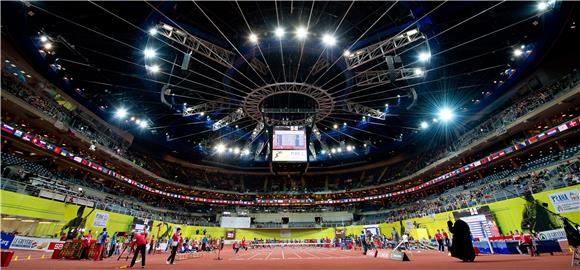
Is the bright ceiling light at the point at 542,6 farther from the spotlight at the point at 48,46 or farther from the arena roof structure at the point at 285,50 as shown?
the spotlight at the point at 48,46

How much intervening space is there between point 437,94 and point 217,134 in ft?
104

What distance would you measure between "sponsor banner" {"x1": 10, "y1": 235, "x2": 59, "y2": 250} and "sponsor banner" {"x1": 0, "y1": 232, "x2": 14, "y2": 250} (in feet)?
1.45

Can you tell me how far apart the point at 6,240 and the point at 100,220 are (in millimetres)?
9785

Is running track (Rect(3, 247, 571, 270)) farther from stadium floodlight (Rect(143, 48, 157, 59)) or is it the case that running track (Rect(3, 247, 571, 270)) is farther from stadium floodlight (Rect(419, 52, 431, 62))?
stadium floodlight (Rect(143, 48, 157, 59))

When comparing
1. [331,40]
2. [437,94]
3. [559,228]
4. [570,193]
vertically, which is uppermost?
[437,94]

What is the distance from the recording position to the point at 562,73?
24.5m

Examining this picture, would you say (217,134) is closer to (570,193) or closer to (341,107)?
(341,107)

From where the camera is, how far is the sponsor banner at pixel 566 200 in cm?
1631

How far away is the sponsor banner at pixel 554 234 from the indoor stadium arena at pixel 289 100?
8 centimetres

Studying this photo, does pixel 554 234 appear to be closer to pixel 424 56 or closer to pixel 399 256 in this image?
pixel 399 256

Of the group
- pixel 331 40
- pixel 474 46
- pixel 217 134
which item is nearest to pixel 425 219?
pixel 474 46

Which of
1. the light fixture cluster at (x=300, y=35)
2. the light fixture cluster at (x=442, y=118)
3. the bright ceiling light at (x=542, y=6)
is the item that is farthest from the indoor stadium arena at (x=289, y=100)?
the light fixture cluster at (x=442, y=118)

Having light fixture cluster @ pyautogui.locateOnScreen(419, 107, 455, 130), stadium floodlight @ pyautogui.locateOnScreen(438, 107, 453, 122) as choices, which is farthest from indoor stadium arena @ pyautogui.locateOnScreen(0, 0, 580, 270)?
stadium floodlight @ pyautogui.locateOnScreen(438, 107, 453, 122)

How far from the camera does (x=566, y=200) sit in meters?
17.0
